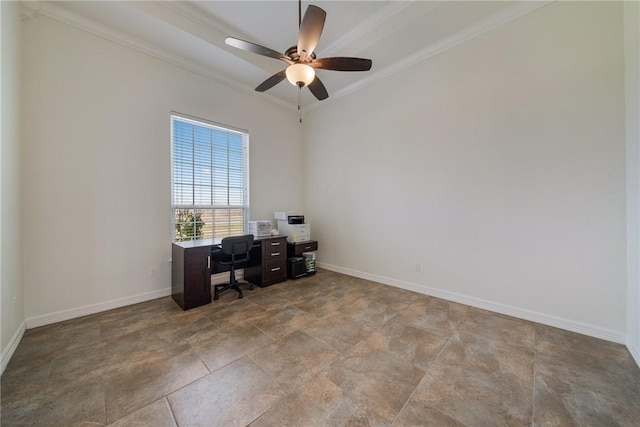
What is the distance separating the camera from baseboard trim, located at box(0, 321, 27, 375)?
1.76m

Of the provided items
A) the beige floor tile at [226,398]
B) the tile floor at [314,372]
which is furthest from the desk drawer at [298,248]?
the beige floor tile at [226,398]

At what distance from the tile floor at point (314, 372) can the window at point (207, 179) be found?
1.42 m

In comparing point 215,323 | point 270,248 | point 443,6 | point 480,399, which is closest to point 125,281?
point 215,323

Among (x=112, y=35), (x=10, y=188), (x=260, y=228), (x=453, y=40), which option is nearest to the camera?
(x=10, y=188)

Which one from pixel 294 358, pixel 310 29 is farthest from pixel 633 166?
pixel 294 358

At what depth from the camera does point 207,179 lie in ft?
12.4

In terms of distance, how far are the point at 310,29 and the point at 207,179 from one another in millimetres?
2728

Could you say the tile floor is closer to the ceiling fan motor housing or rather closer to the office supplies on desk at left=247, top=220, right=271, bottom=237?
the office supplies on desk at left=247, top=220, right=271, bottom=237

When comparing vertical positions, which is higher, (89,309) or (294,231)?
(294,231)

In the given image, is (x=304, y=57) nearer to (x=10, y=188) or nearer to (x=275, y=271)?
(x=10, y=188)

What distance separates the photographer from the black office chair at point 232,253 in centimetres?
316

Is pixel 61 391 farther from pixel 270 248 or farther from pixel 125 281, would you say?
pixel 270 248

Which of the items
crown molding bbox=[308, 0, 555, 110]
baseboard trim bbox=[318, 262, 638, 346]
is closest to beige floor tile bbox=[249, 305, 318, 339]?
baseboard trim bbox=[318, 262, 638, 346]

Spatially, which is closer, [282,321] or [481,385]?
[481,385]
